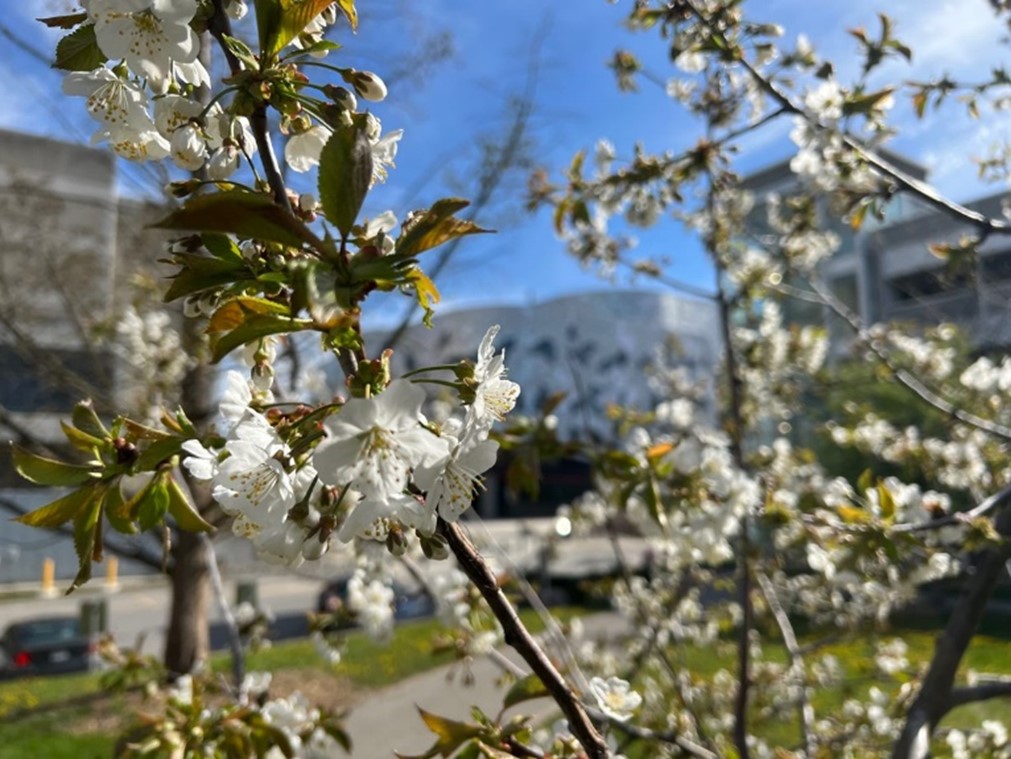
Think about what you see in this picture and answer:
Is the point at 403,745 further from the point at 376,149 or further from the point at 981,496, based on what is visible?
the point at 376,149

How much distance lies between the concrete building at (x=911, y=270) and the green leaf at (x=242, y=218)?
216 centimetres

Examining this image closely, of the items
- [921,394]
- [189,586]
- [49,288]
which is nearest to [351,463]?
[921,394]

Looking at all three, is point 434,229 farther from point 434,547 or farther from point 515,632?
point 515,632

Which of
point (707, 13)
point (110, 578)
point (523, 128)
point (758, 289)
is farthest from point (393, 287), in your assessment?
point (110, 578)

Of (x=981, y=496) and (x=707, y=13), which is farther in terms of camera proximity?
(x=981, y=496)

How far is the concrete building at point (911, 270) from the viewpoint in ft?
14.4

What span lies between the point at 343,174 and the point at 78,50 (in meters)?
0.42

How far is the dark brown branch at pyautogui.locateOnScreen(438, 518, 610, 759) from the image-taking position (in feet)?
2.45

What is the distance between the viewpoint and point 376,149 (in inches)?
33.7

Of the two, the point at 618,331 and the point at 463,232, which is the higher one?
the point at 618,331

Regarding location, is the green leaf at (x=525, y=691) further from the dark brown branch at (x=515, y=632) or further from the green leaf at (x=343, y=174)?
the green leaf at (x=343, y=174)

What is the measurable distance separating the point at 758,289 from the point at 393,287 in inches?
135

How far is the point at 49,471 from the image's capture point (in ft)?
2.67

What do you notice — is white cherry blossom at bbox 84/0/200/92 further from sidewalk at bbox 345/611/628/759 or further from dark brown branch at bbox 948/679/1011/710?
sidewalk at bbox 345/611/628/759
